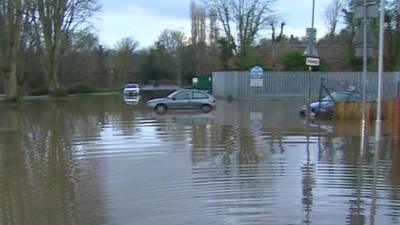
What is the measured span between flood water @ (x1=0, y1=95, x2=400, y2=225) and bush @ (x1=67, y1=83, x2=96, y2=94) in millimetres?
54665

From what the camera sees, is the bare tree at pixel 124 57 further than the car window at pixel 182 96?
Yes

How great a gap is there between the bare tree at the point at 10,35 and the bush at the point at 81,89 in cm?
2482

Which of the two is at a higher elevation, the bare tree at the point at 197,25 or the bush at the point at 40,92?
the bare tree at the point at 197,25

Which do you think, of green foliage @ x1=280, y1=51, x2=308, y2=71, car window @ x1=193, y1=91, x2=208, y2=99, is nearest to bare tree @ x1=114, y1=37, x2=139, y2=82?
green foliage @ x1=280, y1=51, x2=308, y2=71

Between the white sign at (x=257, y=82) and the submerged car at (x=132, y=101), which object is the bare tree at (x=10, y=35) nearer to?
the submerged car at (x=132, y=101)

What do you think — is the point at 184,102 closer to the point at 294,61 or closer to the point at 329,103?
the point at 329,103

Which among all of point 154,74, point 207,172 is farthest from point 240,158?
point 154,74

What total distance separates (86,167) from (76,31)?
5180cm

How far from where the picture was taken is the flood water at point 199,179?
8008 millimetres

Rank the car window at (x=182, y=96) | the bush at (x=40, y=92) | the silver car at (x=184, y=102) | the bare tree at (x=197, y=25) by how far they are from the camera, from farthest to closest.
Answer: the bare tree at (x=197, y=25), the bush at (x=40, y=92), the car window at (x=182, y=96), the silver car at (x=184, y=102)

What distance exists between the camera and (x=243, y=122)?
24.8m

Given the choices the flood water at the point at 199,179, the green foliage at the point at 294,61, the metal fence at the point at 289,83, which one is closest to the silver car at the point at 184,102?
the metal fence at the point at 289,83

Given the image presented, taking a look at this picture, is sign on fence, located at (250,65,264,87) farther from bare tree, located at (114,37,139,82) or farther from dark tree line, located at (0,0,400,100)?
bare tree, located at (114,37,139,82)

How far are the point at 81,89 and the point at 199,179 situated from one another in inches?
2594
